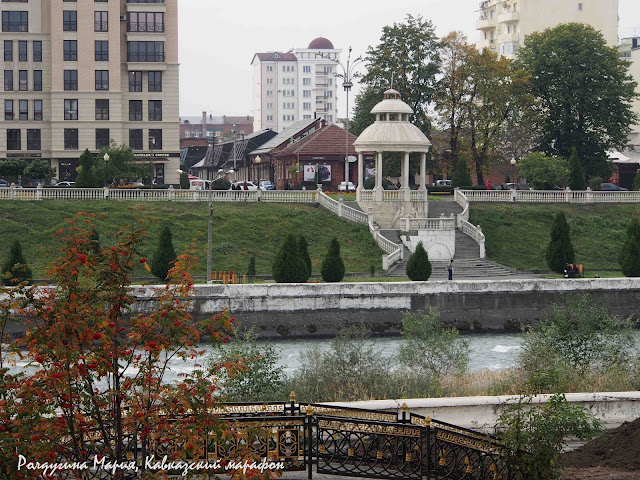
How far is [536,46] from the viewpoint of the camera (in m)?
80.5

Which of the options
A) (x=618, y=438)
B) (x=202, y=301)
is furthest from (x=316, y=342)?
(x=618, y=438)

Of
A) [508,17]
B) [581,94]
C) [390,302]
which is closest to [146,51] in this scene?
[581,94]

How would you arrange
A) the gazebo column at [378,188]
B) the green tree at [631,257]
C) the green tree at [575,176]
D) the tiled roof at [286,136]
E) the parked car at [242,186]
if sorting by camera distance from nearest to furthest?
the green tree at [631,257] → the gazebo column at [378,188] → the green tree at [575,176] → the parked car at [242,186] → the tiled roof at [286,136]

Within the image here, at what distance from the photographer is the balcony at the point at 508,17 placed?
123625mm

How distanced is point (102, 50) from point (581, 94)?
3258cm

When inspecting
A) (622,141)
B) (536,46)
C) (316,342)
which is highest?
(536,46)

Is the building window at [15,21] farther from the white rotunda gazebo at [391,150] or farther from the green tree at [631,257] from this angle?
the green tree at [631,257]

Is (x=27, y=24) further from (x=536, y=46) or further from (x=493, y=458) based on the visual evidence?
(x=493, y=458)

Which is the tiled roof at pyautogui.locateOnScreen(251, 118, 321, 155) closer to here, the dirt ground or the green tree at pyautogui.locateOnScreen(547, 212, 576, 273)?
the green tree at pyautogui.locateOnScreen(547, 212, 576, 273)

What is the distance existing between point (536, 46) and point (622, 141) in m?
8.93

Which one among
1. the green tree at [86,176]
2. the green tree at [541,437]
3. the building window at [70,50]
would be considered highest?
the building window at [70,50]

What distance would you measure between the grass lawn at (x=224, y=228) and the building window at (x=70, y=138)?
21320mm

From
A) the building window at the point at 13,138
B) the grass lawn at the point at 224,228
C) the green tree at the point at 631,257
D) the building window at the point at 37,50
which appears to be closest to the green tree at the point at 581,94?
the grass lawn at the point at 224,228

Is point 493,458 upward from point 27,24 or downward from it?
downward
